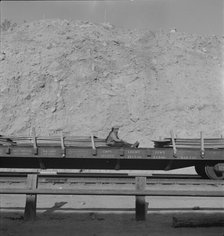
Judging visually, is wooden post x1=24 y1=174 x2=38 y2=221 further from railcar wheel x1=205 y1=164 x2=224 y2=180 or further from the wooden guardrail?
railcar wheel x1=205 y1=164 x2=224 y2=180

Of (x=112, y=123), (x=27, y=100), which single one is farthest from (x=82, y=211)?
(x=27, y=100)

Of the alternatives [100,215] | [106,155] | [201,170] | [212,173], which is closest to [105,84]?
[201,170]

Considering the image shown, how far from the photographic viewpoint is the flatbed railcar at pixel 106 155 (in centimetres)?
1185

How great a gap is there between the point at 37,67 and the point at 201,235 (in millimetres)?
26340

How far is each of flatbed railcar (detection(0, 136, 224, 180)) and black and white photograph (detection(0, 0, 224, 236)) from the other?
30mm

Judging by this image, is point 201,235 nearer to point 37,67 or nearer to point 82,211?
point 82,211

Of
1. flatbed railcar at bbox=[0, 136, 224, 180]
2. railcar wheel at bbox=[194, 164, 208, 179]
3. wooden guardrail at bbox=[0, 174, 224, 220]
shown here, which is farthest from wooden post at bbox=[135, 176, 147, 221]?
railcar wheel at bbox=[194, 164, 208, 179]

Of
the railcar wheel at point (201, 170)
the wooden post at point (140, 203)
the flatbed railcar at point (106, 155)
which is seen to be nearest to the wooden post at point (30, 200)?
the wooden post at point (140, 203)

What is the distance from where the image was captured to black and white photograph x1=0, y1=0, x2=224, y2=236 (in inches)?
279

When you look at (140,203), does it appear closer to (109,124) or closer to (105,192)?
(105,192)

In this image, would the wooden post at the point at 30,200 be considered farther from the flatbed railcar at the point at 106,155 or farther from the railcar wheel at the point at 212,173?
the railcar wheel at the point at 212,173

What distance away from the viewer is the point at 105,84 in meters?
30.4

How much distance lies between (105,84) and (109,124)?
12.7 ft

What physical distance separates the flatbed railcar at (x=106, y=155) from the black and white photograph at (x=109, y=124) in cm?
3
